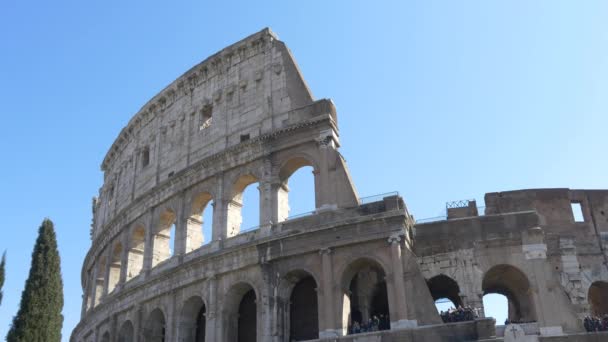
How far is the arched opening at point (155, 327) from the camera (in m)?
25.2

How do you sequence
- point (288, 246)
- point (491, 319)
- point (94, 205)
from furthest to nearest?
point (94, 205)
point (288, 246)
point (491, 319)

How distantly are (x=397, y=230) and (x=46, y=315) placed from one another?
12.5 meters

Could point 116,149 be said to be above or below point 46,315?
above

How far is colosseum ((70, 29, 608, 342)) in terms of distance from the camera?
19.7 metres

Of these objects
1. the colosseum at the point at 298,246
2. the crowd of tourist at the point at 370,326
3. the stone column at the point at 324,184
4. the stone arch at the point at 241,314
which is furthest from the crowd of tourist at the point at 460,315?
the stone arch at the point at 241,314

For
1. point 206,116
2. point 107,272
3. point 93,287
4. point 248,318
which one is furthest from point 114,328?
point 206,116

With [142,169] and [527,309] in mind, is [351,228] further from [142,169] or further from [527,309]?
[142,169]

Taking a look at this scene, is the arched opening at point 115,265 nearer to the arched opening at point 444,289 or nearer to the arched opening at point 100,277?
the arched opening at point 100,277

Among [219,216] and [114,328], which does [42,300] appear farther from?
[219,216]

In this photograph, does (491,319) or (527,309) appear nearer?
(491,319)

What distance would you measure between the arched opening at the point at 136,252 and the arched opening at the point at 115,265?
1.51 meters

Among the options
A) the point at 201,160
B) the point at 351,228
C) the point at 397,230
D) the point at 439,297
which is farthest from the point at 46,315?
the point at 439,297

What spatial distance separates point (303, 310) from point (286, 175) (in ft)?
16.8

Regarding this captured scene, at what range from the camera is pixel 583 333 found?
17844 mm
